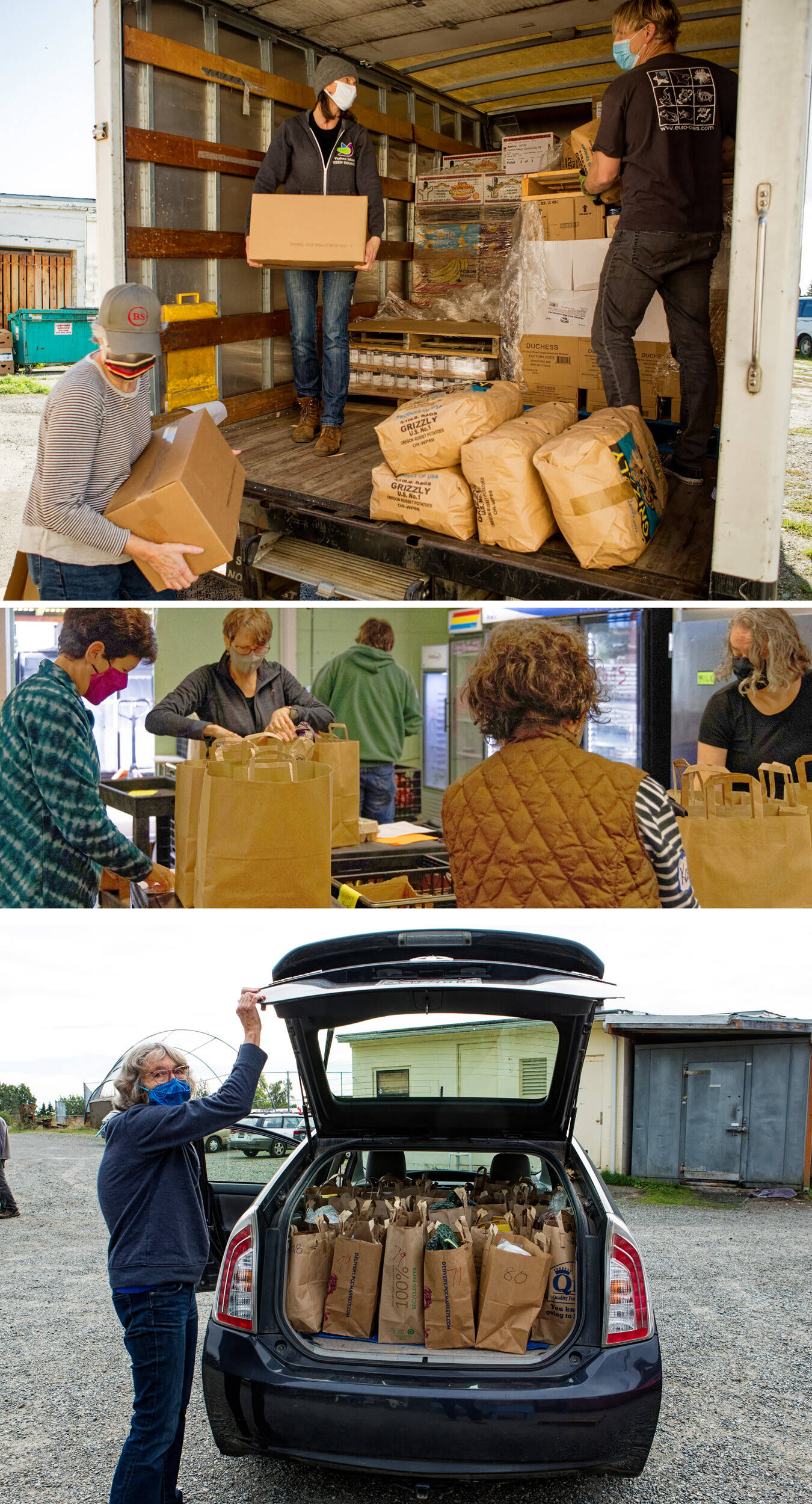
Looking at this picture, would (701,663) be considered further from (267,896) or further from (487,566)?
(267,896)

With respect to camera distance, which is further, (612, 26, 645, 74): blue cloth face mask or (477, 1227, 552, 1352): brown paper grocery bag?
(612, 26, 645, 74): blue cloth face mask

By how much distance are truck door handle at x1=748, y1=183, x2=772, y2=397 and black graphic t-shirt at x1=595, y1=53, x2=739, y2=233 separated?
1.31 meters

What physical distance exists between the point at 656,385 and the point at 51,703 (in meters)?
3.55

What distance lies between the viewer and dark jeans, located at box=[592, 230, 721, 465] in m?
4.27

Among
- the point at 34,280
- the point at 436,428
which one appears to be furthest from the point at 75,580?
the point at 34,280

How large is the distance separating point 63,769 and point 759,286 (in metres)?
2.70

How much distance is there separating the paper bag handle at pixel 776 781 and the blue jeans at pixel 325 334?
299 cm

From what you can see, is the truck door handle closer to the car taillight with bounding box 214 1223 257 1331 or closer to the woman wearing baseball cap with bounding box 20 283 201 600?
the woman wearing baseball cap with bounding box 20 283 201 600

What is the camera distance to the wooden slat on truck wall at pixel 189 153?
4613 millimetres

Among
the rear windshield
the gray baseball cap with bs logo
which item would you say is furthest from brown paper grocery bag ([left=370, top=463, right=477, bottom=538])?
the rear windshield

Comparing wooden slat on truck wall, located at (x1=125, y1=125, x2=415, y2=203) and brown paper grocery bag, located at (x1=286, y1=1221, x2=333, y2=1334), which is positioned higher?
wooden slat on truck wall, located at (x1=125, y1=125, x2=415, y2=203)

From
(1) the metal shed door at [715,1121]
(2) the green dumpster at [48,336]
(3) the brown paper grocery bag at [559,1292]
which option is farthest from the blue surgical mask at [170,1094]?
(2) the green dumpster at [48,336]

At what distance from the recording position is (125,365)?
3225 millimetres

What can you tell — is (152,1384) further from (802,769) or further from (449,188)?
(449,188)
